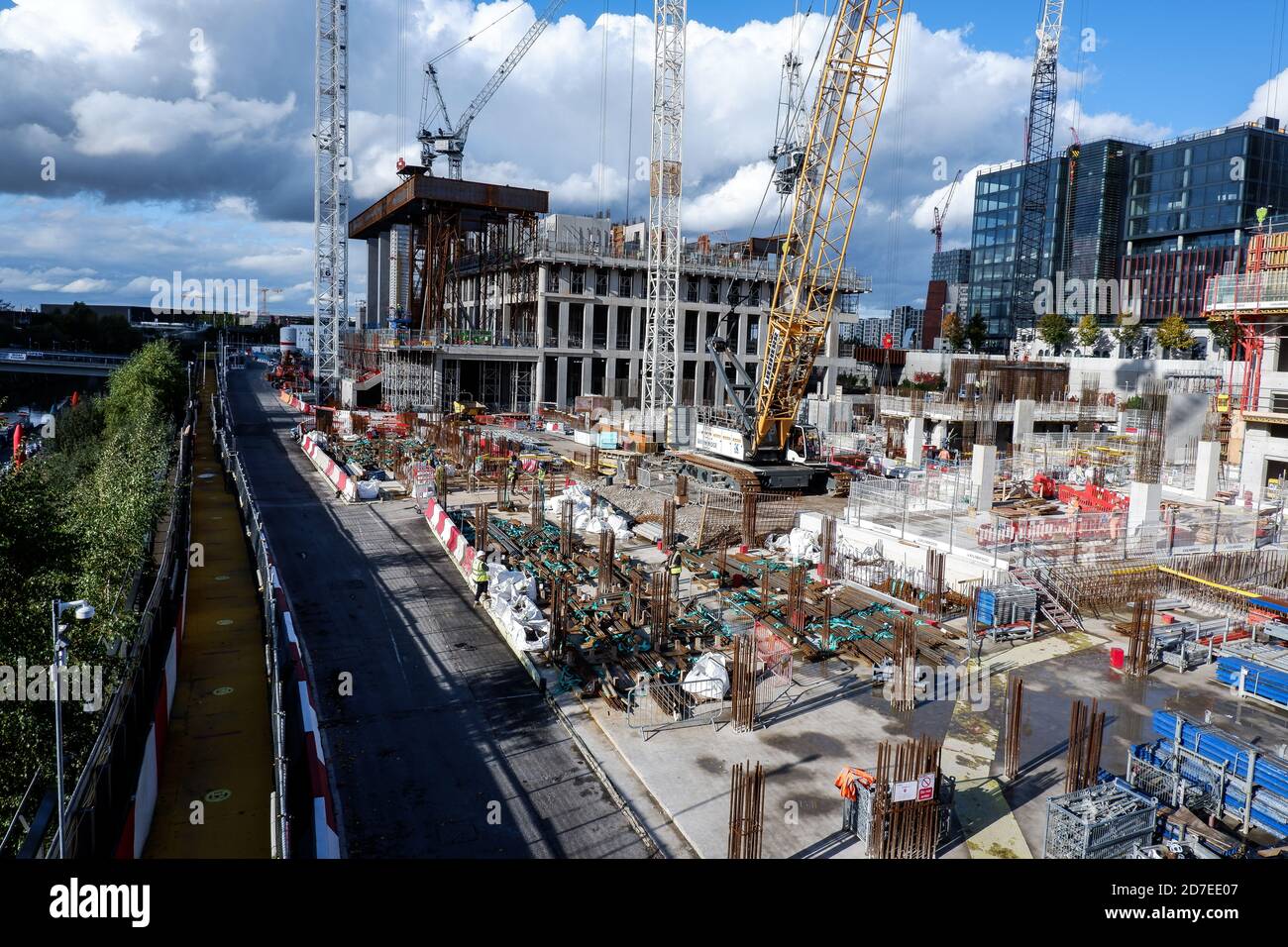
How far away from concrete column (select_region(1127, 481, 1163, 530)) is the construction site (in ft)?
0.37

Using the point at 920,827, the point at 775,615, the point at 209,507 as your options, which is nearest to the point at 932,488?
the point at 775,615

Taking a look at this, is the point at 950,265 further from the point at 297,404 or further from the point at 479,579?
the point at 479,579

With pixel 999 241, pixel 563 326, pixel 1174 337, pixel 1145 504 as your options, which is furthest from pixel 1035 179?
pixel 1145 504

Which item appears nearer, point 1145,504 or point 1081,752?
point 1081,752

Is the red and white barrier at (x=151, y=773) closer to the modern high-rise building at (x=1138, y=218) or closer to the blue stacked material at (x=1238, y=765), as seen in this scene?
the blue stacked material at (x=1238, y=765)

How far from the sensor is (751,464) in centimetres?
3625

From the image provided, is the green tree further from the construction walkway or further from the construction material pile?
the construction material pile

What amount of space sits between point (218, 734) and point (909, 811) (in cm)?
1026

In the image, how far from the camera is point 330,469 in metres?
38.0

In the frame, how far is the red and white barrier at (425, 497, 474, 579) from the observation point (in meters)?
23.7

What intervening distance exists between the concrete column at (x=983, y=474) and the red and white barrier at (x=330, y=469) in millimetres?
22309

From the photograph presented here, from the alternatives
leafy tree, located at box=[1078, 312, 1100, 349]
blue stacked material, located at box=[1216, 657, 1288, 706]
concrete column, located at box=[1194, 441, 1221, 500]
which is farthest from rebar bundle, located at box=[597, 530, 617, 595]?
leafy tree, located at box=[1078, 312, 1100, 349]
